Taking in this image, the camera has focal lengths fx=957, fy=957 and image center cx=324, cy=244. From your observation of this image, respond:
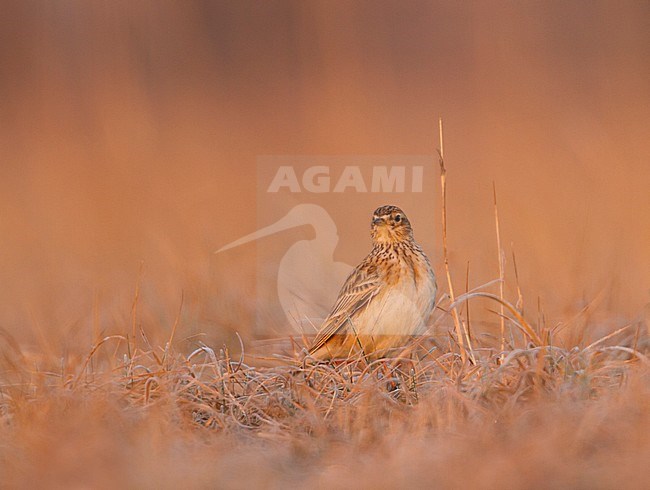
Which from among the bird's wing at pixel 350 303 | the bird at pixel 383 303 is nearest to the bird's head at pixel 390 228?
the bird at pixel 383 303

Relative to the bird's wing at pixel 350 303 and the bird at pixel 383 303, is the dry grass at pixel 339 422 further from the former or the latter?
the bird's wing at pixel 350 303

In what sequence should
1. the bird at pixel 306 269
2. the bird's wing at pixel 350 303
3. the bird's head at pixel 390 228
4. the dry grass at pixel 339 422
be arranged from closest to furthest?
the dry grass at pixel 339 422, the bird's wing at pixel 350 303, the bird's head at pixel 390 228, the bird at pixel 306 269

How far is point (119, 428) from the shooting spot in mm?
2766

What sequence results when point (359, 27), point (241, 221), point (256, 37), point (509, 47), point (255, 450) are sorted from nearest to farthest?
point (255, 450) → point (241, 221) → point (509, 47) → point (359, 27) → point (256, 37)

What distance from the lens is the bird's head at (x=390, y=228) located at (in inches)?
156

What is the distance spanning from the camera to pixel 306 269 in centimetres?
562

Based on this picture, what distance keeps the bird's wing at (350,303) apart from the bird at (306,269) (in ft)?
1.23

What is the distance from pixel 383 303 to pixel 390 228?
374 millimetres

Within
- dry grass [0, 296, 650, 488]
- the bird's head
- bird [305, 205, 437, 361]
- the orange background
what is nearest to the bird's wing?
bird [305, 205, 437, 361]

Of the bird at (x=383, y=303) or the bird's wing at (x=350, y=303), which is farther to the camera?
the bird's wing at (x=350, y=303)

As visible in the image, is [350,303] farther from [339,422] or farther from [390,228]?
[339,422]

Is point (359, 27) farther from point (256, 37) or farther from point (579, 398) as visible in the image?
point (579, 398)

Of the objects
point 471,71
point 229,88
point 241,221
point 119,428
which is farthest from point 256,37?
point 119,428

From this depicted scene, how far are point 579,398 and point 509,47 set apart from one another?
672 cm
